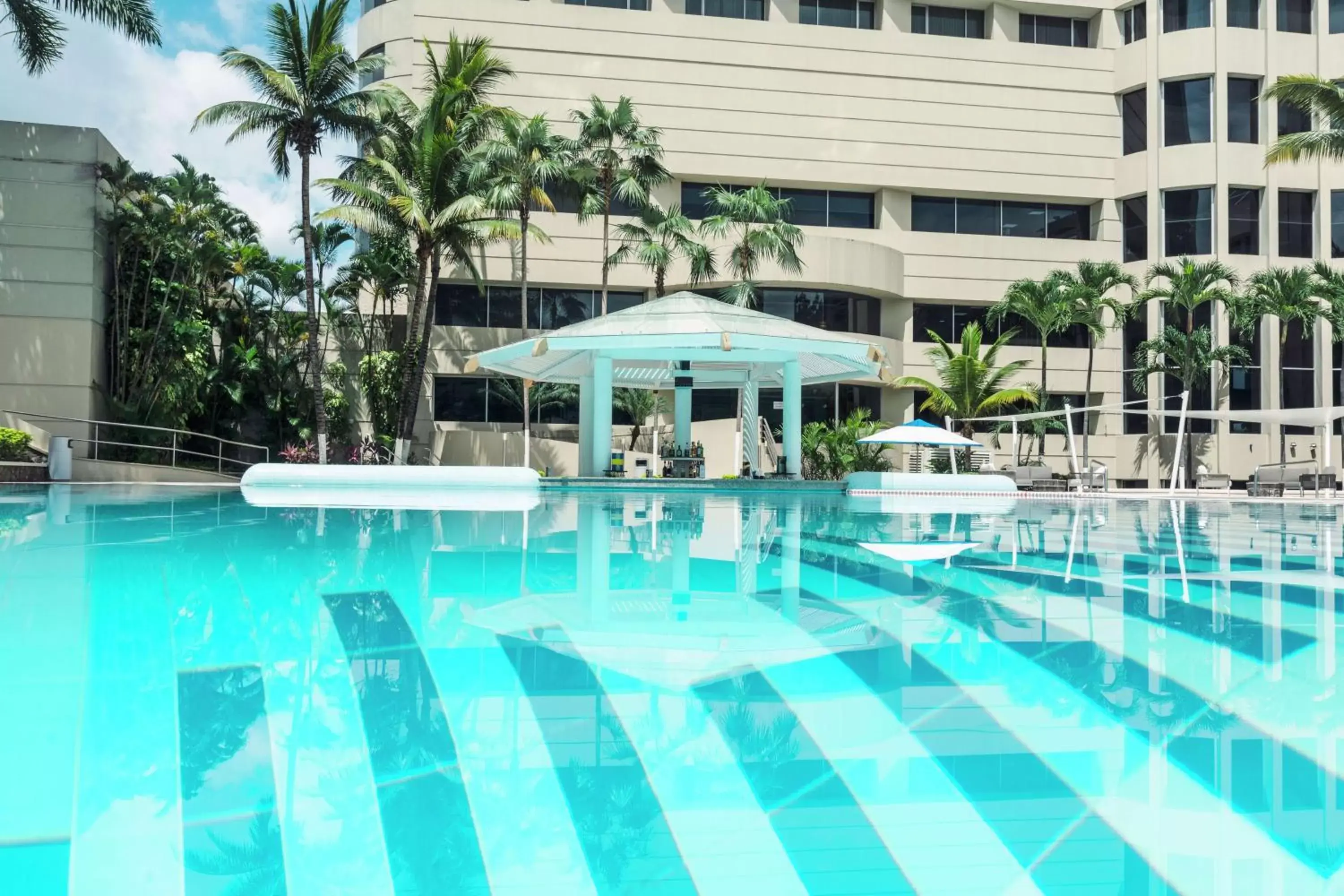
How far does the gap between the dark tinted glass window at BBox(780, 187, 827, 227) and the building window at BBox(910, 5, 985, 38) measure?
704cm

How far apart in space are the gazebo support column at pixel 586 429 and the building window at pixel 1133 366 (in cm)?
2001

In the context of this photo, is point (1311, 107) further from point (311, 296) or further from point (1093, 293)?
point (311, 296)

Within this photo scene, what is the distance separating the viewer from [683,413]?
24.6 m

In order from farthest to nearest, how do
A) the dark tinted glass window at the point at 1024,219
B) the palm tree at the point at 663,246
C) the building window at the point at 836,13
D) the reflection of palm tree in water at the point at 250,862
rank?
1. the dark tinted glass window at the point at 1024,219
2. the building window at the point at 836,13
3. the palm tree at the point at 663,246
4. the reflection of palm tree in water at the point at 250,862

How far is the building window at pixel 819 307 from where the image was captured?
3259 cm

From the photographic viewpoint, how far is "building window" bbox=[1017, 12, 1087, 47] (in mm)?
36625

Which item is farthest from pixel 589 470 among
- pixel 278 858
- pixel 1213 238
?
pixel 1213 238

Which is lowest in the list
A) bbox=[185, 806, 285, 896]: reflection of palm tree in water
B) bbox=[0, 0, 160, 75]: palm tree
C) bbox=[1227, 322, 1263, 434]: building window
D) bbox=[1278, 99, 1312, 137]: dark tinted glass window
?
bbox=[185, 806, 285, 896]: reflection of palm tree in water

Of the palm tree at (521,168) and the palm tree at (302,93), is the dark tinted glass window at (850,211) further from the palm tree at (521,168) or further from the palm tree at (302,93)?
the palm tree at (302,93)

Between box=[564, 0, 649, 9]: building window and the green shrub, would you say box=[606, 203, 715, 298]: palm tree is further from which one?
the green shrub

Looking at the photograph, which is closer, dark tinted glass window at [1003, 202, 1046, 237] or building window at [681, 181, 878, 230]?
building window at [681, 181, 878, 230]

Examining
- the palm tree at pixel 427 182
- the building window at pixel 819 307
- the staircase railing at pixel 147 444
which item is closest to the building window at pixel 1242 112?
the building window at pixel 819 307

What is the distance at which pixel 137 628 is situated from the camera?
5.08 metres

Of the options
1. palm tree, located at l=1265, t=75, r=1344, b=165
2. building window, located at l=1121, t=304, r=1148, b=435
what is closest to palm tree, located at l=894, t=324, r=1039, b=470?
building window, located at l=1121, t=304, r=1148, b=435
